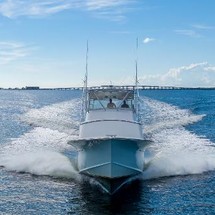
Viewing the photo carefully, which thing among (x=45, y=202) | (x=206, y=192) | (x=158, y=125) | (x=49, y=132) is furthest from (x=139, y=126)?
(x=158, y=125)

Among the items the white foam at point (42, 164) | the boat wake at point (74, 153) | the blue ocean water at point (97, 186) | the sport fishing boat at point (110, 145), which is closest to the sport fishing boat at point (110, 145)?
the sport fishing boat at point (110, 145)

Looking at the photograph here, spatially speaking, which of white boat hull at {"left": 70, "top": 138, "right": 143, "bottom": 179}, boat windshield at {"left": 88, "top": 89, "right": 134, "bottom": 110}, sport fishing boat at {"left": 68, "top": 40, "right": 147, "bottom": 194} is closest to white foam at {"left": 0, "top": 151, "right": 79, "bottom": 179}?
sport fishing boat at {"left": 68, "top": 40, "right": 147, "bottom": 194}

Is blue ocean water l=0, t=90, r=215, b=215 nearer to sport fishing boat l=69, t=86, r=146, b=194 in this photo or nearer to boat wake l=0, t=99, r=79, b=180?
boat wake l=0, t=99, r=79, b=180

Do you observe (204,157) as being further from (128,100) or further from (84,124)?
(84,124)

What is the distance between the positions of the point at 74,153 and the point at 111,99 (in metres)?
5.69

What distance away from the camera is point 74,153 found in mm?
29656

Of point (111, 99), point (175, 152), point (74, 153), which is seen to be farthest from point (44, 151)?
point (175, 152)

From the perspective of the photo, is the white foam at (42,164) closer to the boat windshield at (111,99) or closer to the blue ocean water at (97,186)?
the blue ocean water at (97,186)

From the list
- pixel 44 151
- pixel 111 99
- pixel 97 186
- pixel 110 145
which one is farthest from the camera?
pixel 44 151

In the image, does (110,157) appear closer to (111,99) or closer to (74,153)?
(111,99)

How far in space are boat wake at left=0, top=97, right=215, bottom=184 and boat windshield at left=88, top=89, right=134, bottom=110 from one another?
281 centimetres

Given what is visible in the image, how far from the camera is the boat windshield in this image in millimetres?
25453

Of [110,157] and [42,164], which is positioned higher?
[110,157]

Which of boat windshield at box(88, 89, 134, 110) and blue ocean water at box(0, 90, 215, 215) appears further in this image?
boat windshield at box(88, 89, 134, 110)
